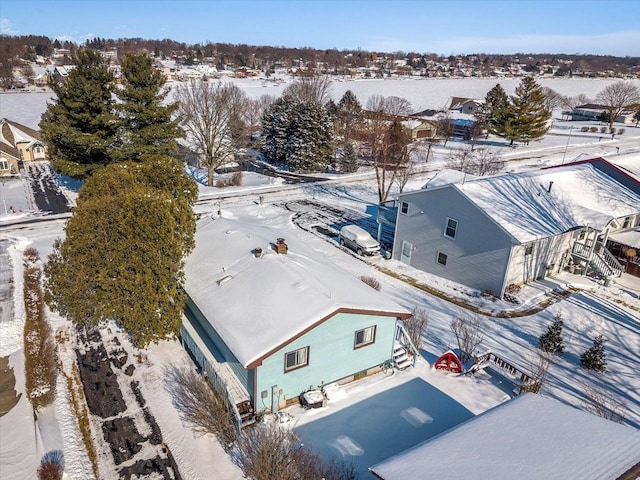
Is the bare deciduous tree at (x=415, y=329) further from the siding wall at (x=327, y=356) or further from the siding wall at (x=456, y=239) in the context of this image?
the siding wall at (x=456, y=239)

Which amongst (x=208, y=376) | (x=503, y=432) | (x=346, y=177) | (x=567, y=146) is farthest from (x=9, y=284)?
(x=567, y=146)

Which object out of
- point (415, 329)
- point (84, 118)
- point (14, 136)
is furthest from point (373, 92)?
point (415, 329)

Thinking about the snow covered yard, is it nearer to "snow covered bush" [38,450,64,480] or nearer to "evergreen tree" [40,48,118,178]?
"snow covered bush" [38,450,64,480]

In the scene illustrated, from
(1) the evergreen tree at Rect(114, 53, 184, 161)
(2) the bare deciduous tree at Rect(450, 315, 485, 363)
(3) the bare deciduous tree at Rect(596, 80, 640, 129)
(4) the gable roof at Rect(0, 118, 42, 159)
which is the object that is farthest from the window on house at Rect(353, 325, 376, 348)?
(3) the bare deciduous tree at Rect(596, 80, 640, 129)

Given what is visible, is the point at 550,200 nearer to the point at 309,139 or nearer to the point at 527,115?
the point at 309,139

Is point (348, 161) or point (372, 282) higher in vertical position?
point (348, 161)

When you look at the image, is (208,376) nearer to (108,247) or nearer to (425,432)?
(108,247)
